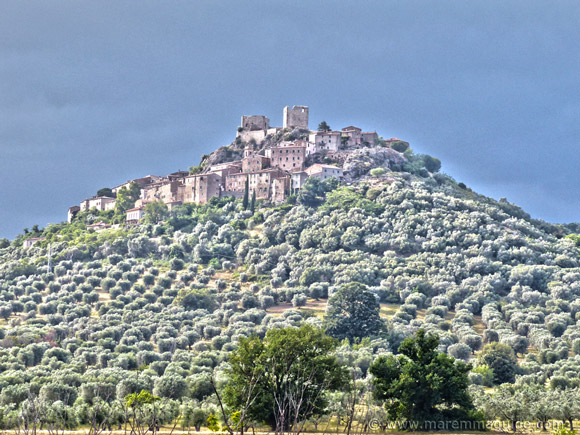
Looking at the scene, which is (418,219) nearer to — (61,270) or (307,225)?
(307,225)

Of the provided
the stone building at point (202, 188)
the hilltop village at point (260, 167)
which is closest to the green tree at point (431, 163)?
the hilltop village at point (260, 167)

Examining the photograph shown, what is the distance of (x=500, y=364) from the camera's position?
85.1 metres

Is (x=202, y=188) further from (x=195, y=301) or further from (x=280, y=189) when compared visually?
(x=195, y=301)

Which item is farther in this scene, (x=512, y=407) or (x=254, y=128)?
(x=254, y=128)

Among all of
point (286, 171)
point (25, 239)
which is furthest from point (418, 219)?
point (25, 239)

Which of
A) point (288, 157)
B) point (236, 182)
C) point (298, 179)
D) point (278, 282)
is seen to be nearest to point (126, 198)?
point (236, 182)

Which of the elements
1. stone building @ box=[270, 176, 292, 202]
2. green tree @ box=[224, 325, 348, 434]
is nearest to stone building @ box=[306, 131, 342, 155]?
stone building @ box=[270, 176, 292, 202]

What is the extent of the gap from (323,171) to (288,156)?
10.5m

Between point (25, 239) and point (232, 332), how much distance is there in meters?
82.7

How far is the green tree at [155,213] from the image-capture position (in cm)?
15888

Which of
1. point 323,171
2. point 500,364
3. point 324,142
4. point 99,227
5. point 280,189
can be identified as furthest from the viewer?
point 324,142

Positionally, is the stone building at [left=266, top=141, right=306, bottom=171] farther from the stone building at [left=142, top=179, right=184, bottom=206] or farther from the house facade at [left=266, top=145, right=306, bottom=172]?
the stone building at [left=142, top=179, right=184, bottom=206]

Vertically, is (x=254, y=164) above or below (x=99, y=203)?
above

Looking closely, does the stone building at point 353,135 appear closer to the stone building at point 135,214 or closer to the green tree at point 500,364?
the stone building at point 135,214
